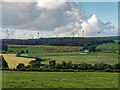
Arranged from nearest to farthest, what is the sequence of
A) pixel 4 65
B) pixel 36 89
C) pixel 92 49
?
1. pixel 36 89
2. pixel 4 65
3. pixel 92 49

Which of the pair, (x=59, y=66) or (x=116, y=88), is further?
(x=59, y=66)

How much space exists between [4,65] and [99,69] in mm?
35352

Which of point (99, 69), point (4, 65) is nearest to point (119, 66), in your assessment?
point (99, 69)

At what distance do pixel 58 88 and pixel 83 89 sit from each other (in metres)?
3.48

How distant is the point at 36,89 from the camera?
2420 cm

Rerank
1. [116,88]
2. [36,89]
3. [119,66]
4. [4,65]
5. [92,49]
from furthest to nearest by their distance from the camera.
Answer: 1. [92,49]
2. [119,66]
3. [4,65]
4. [116,88]
5. [36,89]

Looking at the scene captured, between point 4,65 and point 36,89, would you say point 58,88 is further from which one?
point 4,65

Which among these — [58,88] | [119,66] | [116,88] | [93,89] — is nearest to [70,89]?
[58,88]

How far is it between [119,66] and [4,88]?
5858cm

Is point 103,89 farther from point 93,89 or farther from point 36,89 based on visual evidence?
point 36,89

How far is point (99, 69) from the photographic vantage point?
224 ft

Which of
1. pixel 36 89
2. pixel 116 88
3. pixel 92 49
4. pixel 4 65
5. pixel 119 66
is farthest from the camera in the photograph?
pixel 92 49

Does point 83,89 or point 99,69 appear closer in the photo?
point 83,89

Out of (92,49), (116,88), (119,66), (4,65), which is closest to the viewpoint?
(116,88)
